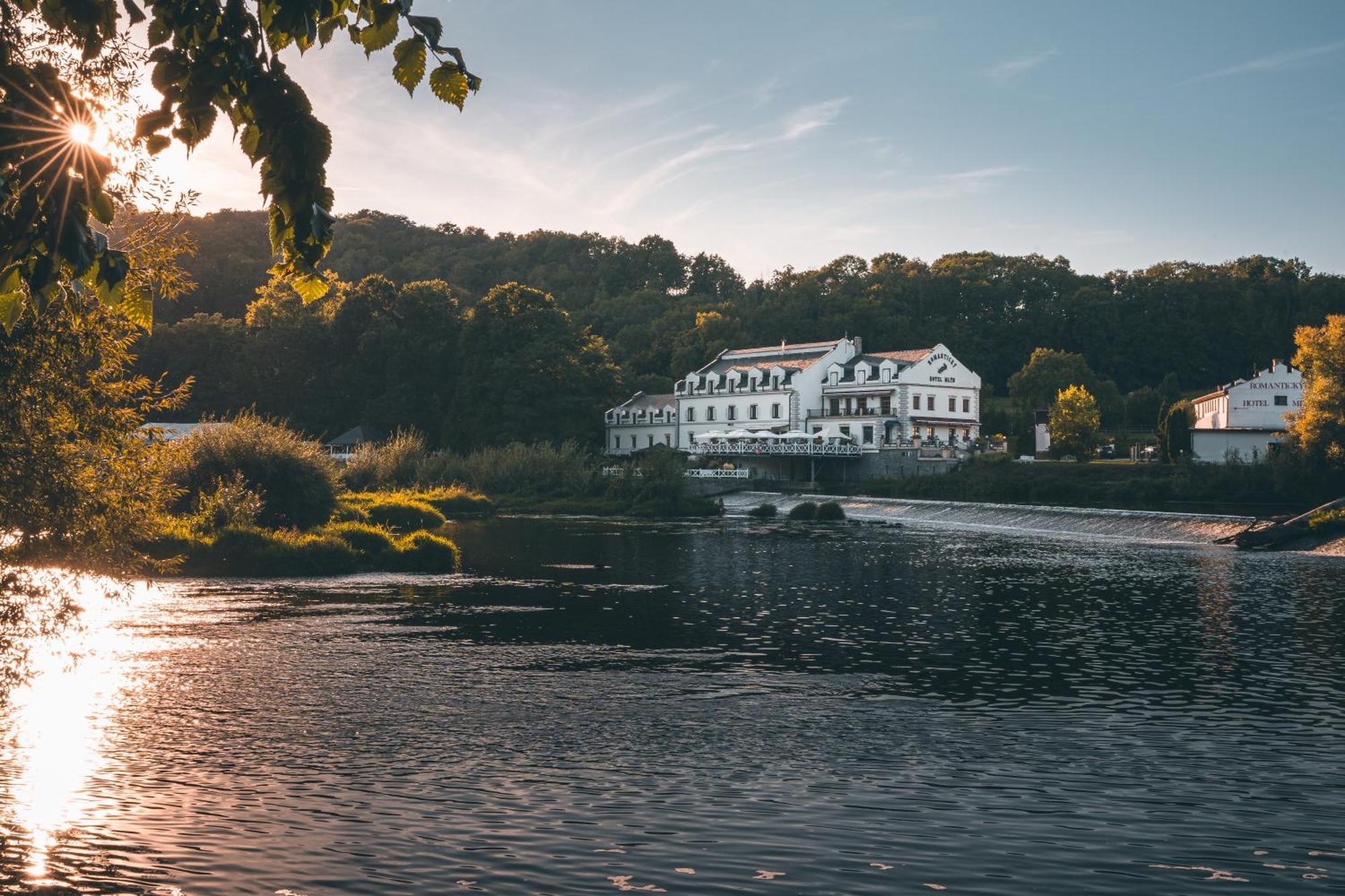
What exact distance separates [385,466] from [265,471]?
35.7 meters

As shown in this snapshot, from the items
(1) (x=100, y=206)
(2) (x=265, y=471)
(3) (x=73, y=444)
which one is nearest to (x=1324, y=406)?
(2) (x=265, y=471)

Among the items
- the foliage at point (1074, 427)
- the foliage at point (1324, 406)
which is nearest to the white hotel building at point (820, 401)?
the foliage at point (1074, 427)

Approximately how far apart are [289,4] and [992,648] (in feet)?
69.3

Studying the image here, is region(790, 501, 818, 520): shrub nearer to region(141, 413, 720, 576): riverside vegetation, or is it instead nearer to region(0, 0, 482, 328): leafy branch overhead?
region(141, 413, 720, 576): riverside vegetation

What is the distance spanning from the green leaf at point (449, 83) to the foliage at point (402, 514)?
153ft

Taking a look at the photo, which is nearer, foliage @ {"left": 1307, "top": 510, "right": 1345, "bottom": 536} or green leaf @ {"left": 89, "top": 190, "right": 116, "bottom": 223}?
green leaf @ {"left": 89, "top": 190, "right": 116, "bottom": 223}

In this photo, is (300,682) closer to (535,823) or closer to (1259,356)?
(535,823)

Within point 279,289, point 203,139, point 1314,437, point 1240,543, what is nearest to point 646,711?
point 203,139

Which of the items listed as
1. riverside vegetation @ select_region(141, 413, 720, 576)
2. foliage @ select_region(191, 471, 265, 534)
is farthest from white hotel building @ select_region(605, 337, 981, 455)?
foliage @ select_region(191, 471, 265, 534)

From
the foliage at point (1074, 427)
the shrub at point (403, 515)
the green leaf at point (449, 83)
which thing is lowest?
the shrub at point (403, 515)

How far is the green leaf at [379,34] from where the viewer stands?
5324 millimetres

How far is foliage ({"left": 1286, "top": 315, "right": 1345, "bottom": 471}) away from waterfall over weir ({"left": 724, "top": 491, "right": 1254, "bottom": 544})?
9859 millimetres

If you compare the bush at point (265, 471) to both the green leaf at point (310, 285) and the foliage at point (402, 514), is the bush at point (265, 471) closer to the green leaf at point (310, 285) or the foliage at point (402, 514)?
the foliage at point (402, 514)

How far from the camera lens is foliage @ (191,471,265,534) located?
37.1 metres
